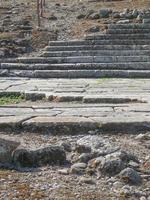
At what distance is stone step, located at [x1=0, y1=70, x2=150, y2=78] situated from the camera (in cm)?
1528

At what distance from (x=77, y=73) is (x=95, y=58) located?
1099 mm

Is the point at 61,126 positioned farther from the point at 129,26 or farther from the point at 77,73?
the point at 129,26

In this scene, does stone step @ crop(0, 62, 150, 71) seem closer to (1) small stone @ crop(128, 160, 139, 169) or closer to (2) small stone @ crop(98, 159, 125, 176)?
(1) small stone @ crop(128, 160, 139, 169)

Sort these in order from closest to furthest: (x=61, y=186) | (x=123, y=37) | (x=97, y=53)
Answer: (x=61, y=186)
(x=97, y=53)
(x=123, y=37)

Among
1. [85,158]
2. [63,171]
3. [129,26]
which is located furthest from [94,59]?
[63,171]

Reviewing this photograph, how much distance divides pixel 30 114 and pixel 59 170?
324 cm

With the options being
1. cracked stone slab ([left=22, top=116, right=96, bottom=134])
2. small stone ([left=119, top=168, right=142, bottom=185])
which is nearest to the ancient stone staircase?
cracked stone slab ([left=22, top=116, right=96, bottom=134])

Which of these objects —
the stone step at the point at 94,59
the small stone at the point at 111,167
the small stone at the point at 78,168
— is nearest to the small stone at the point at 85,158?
the small stone at the point at 78,168

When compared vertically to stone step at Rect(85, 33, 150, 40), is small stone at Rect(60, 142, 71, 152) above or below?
above

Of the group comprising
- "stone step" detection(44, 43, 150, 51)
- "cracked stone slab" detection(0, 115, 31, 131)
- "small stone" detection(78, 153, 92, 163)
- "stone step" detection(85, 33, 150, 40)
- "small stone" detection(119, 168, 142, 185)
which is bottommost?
"stone step" detection(44, 43, 150, 51)

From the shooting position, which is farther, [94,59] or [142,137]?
[94,59]

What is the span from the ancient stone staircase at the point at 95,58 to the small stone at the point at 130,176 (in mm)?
9228

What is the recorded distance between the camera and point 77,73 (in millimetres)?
15586

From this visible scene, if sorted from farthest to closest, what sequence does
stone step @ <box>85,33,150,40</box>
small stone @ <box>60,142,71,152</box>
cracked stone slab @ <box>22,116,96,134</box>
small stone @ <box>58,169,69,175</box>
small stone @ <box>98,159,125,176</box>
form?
stone step @ <box>85,33,150,40</box>, cracked stone slab @ <box>22,116,96,134</box>, small stone @ <box>60,142,71,152</box>, small stone @ <box>58,169,69,175</box>, small stone @ <box>98,159,125,176</box>
